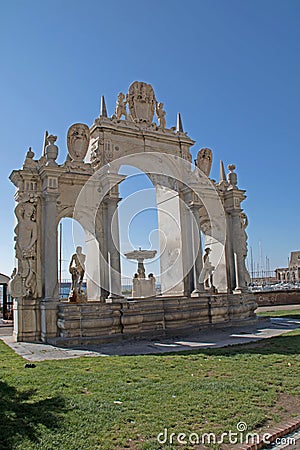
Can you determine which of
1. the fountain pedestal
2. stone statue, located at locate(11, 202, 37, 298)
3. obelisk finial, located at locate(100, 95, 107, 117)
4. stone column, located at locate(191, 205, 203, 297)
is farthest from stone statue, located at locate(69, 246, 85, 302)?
obelisk finial, located at locate(100, 95, 107, 117)

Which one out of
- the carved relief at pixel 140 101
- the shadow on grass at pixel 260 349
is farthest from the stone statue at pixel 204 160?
the shadow on grass at pixel 260 349

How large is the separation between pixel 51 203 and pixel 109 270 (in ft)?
10.5

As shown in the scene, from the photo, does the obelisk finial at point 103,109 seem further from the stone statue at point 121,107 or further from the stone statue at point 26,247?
the stone statue at point 26,247

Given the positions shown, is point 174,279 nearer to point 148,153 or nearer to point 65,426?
point 148,153

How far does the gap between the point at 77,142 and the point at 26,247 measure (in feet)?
14.8

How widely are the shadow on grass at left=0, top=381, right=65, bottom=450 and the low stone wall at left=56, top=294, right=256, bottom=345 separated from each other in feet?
19.7

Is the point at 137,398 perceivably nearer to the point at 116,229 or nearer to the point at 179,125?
the point at 116,229

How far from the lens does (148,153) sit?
55.0 ft

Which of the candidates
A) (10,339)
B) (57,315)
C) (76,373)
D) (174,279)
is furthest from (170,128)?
(76,373)

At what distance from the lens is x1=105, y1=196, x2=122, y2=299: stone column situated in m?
14.0

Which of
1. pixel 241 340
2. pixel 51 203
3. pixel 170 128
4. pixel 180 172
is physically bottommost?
pixel 241 340

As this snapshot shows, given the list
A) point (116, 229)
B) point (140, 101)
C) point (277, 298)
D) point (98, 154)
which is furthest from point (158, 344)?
point (277, 298)

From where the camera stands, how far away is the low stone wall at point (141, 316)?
12445 millimetres

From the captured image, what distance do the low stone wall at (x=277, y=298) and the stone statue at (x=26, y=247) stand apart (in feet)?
59.0
